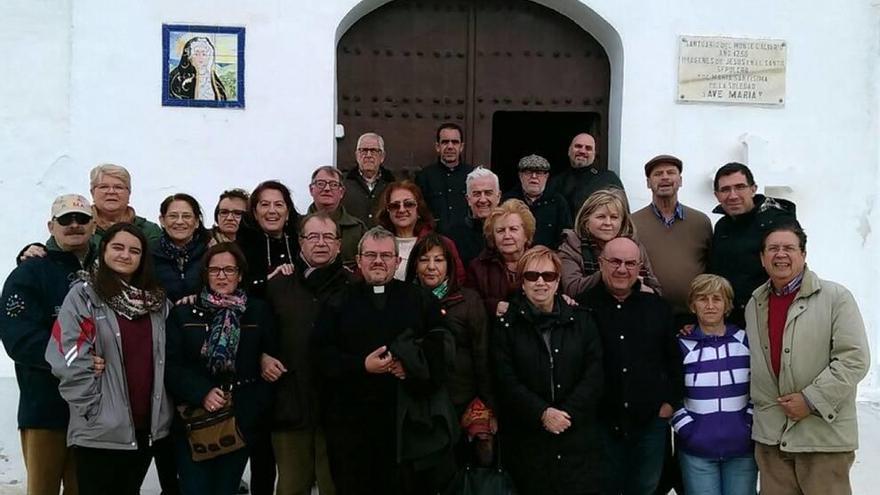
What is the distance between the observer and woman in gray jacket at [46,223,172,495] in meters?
3.49

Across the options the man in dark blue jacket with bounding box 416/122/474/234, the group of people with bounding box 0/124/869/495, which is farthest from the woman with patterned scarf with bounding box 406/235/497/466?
the man in dark blue jacket with bounding box 416/122/474/234

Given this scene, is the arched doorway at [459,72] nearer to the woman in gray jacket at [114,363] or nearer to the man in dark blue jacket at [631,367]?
the man in dark blue jacket at [631,367]

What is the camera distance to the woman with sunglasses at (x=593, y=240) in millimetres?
4113

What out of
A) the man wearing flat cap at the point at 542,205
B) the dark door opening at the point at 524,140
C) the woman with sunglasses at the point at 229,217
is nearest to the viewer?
the woman with sunglasses at the point at 229,217

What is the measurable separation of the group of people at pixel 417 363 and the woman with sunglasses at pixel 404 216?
36 centimetres

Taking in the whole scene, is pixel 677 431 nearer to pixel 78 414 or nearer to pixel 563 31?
pixel 78 414

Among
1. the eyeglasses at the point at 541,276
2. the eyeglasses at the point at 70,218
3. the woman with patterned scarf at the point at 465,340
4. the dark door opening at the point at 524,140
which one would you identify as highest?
the dark door opening at the point at 524,140

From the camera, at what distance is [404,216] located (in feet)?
14.1

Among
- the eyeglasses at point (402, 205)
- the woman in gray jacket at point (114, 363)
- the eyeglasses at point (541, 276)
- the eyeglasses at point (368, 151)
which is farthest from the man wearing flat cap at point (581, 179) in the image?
the woman in gray jacket at point (114, 363)

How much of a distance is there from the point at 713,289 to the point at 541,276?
2.67 feet

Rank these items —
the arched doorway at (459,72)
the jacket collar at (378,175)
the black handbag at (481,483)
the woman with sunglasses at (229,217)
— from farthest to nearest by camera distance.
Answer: the arched doorway at (459,72) < the jacket collar at (378,175) < the woman with sunglasses at (229,217) < the black handbag at (481,483)

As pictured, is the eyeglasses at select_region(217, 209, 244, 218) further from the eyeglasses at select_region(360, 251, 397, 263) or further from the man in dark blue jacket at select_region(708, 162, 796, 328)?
the man in dark blue jacket at select_region(708, 162, 796, 328)

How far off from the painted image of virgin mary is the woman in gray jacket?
1.91 metres

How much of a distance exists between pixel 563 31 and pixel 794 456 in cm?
337
